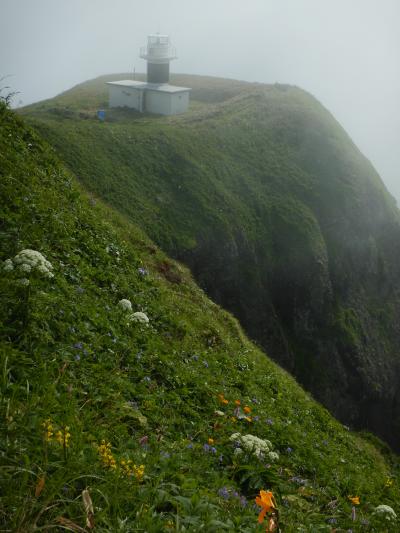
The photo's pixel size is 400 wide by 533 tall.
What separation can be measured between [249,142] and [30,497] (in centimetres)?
5656

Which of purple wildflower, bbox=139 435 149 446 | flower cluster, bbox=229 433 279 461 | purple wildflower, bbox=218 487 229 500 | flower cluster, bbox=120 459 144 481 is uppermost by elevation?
flower cluster, bbox=120 459 144 481

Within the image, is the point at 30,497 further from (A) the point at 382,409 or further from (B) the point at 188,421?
(A) the point at 382,409

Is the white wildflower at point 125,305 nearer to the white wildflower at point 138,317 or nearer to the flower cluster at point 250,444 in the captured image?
the white wildflower at point 138,317

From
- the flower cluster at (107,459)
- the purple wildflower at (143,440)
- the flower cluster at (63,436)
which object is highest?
the flower cluster at (63,436)

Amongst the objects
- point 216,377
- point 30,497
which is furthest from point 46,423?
point 216,377

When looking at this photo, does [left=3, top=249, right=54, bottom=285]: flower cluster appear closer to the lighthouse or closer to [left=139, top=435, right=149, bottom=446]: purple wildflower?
[left=139, top=435, right=149, bottom=446]: purple wildflower

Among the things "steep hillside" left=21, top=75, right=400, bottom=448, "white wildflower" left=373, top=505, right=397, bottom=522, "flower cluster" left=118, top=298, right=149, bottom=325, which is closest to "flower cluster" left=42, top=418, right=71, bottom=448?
"flower cluster" left=118, top=298, right=149, bottom=325

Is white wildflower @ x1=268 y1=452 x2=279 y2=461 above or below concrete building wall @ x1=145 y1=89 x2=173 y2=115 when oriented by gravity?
below

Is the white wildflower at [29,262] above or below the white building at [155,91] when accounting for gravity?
below

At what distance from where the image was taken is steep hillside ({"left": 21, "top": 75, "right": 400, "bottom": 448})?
41000 millimetres

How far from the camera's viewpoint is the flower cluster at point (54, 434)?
203 inches

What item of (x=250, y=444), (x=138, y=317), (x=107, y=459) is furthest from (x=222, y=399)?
(x=107, y=459)

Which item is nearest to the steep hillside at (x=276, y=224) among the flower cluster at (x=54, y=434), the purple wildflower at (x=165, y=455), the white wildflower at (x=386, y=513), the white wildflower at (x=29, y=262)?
the white wildflower at (x=29, y=262)

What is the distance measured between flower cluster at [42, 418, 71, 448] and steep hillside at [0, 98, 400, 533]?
4 centimetres
